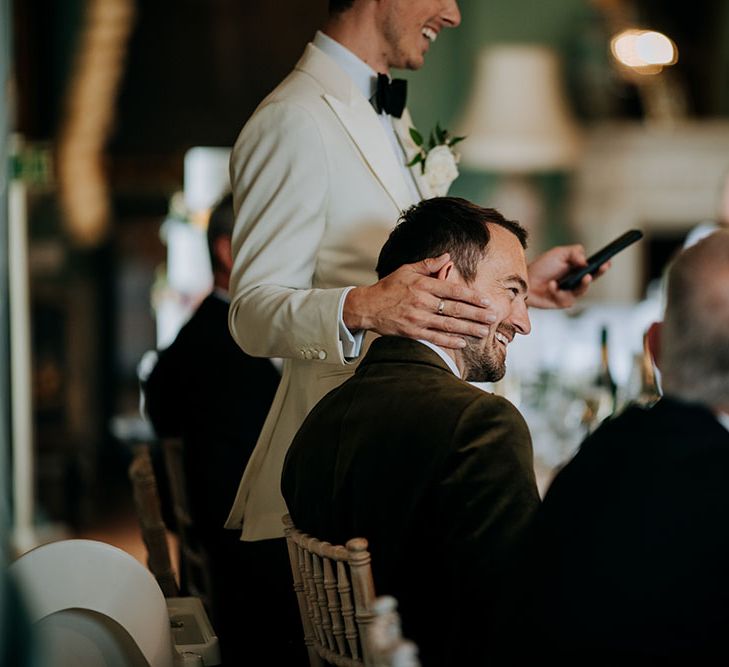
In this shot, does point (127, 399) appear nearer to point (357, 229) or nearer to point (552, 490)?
point (357, 229)

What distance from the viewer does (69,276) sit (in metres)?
11.2

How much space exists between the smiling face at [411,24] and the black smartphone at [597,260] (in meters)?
0.53

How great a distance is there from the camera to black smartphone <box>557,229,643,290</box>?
2.47 m

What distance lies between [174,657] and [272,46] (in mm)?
8603

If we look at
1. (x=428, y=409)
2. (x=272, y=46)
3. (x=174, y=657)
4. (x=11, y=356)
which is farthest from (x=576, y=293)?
(x=272, y=46)

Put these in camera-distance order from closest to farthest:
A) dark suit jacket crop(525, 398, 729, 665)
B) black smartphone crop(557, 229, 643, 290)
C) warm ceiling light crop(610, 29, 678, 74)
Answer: dark suit jacket crop(525, 398, 729, 665)
black smartphone crop(557, 229, 643, 290)
warm ceiling light crop(610, 29, 678, 74)

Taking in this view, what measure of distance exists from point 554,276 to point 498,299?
2.06 feet

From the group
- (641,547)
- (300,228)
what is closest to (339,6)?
(300,228)

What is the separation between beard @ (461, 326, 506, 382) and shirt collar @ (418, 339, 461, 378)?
0.02 m

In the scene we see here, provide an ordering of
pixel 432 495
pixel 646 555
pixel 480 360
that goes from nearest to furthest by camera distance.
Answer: pixel 646 555 < pixel 432 495 < pixel 480 360

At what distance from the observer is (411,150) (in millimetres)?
2453

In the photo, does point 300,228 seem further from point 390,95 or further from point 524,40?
point 524,40

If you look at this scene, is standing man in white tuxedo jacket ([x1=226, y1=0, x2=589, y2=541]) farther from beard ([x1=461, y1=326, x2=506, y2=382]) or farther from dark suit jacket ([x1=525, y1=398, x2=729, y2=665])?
dark suit jacket ([x1=525, y1=398, x2=729, y2=665])

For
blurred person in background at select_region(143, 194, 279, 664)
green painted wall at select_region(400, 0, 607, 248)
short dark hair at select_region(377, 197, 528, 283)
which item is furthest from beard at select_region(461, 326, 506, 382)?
green painted wall at select_region(400, 0, 607, 248)
